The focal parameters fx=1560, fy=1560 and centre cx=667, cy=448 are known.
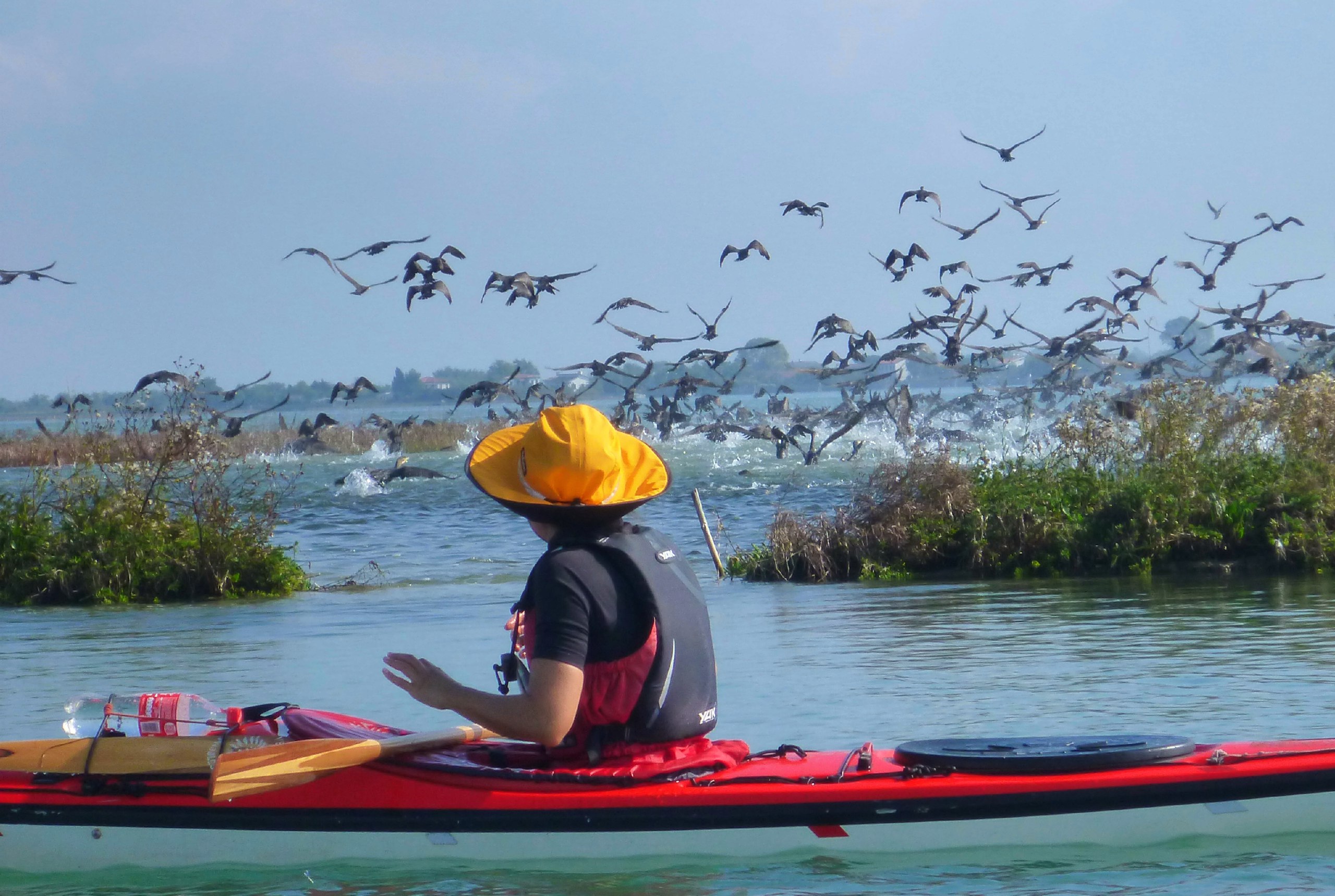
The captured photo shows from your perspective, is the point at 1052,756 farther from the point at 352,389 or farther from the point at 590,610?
the point at 352,389

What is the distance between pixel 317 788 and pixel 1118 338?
21.1 metres

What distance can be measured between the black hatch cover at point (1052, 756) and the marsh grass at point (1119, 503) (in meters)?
9.38

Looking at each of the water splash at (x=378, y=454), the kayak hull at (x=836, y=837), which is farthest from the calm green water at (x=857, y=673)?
the water splash at (x=378, y=454)

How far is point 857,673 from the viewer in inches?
361

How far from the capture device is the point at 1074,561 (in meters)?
14.4

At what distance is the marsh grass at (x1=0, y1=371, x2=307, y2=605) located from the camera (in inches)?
573

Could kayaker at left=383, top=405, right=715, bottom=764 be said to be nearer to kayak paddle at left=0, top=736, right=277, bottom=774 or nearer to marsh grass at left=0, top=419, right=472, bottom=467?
kayak paddle at left=0, top=736, right=277, bottom=774

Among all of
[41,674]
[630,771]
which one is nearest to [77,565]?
[41,674]

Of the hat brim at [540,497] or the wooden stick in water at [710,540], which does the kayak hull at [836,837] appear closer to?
the hat brim at [540,497]

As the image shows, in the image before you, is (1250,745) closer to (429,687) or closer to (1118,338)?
(429,687)

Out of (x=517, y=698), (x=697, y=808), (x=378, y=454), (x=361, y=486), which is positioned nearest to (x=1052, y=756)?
(x=697, y=808)

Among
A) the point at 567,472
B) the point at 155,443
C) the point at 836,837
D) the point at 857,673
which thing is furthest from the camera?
the point at 155,443

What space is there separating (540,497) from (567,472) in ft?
0.40

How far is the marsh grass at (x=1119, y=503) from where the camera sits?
13.9 m
